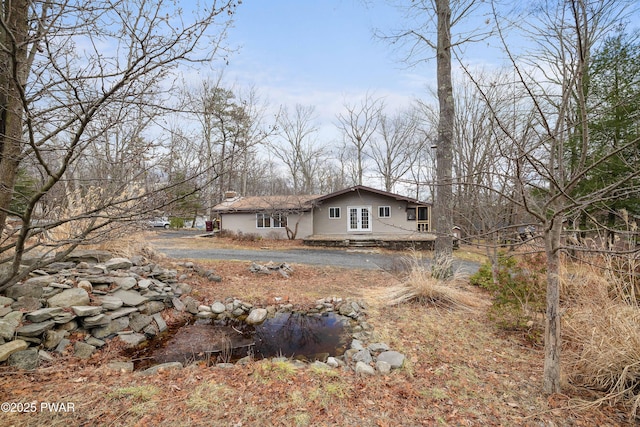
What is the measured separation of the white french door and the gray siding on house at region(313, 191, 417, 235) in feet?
0.41

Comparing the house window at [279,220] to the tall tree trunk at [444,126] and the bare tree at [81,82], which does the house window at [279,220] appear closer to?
the tall tree trunk at [444,126]

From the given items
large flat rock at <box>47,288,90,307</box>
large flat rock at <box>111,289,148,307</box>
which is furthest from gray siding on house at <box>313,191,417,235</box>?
large flat rock at <box>47,288,90,307</box>

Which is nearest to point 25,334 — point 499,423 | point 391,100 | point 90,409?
point 90,409

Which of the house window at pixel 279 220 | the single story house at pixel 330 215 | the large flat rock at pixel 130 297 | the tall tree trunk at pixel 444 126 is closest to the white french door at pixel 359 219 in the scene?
the single story house at pixel 330 215

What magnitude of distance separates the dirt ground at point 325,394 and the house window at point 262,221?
1440 cm

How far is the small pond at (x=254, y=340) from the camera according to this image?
3785mm

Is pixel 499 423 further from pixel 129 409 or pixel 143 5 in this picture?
pixel 143 5

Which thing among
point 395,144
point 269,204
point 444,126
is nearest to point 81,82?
point 444,126

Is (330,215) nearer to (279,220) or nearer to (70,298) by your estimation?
(279,220)

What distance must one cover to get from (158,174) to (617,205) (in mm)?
12235

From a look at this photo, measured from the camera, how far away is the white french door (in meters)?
17.3

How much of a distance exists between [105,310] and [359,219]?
14377mm

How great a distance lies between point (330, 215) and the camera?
703 inches

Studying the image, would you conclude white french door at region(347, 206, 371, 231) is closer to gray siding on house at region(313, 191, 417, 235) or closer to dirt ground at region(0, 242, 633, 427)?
gray siding on house at region(313, 191, 417, 235)
